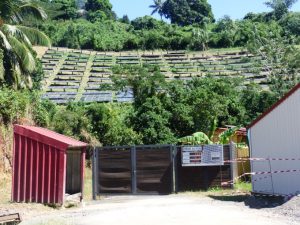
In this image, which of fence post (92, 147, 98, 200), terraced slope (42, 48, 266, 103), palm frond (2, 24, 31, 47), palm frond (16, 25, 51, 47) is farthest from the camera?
terraced slope (42, 48, 266, 103)

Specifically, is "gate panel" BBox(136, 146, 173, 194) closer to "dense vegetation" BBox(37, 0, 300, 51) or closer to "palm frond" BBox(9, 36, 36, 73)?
"palm frond" BBox(9, 36, 36, 73)

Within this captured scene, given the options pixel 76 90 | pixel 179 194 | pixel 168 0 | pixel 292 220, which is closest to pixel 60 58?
pixel 76 90

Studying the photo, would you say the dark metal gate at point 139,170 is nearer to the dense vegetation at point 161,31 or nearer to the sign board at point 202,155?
the sign board at point 202,155

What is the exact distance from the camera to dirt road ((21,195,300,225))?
474 inches

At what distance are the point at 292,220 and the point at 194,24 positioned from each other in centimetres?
12173

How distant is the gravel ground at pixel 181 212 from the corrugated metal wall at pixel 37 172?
824 mm

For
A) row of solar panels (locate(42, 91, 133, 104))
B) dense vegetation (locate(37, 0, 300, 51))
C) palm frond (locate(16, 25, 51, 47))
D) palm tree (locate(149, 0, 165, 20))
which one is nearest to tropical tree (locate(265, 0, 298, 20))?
dense vegetation (locate(37, 0, 300, 51))

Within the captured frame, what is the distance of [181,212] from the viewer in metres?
13.8

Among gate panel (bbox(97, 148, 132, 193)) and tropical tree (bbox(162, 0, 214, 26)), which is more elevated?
tropical tree (bbox(162, 0, 214, 26))

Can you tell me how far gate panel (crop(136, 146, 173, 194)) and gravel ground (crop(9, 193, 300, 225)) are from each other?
1.49m

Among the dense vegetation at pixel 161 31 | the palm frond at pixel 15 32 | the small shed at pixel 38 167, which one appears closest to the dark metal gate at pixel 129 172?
the small shed at pixel 38 167

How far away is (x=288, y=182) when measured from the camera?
55.5 ft

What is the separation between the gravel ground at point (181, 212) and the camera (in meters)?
12.1

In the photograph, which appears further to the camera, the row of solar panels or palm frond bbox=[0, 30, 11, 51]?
the row of solar panels
